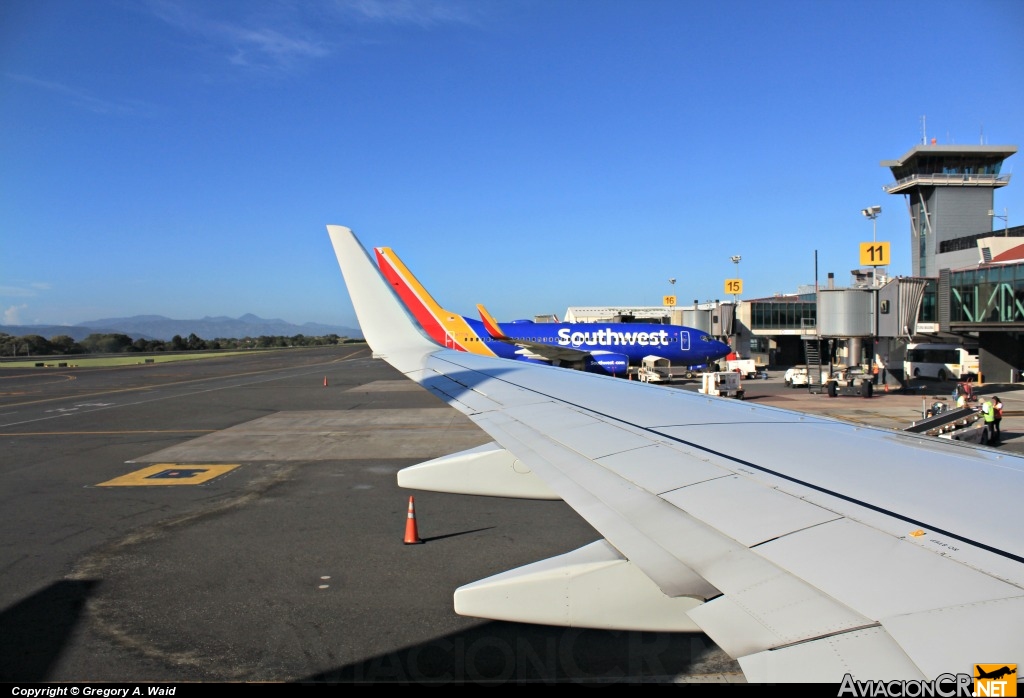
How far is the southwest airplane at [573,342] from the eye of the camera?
109 feet

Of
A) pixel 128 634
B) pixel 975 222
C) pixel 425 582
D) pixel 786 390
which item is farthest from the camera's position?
pixel 975 222

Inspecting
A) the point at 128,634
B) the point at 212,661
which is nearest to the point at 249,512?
the point at 128,634

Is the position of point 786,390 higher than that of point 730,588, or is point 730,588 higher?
point 730,588

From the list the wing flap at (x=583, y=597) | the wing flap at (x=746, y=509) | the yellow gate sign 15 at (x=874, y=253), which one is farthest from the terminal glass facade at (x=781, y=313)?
the wing flap at (x=746, y=509)

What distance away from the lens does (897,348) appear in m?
41.6

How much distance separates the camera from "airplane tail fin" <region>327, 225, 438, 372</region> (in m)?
8.73

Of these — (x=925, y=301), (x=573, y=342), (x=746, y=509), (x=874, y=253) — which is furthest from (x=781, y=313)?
(x=746, y=509)

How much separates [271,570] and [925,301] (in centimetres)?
3582

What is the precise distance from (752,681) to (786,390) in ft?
112

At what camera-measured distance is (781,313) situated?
50.3 metres

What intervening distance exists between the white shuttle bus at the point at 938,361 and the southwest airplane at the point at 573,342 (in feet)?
39.9

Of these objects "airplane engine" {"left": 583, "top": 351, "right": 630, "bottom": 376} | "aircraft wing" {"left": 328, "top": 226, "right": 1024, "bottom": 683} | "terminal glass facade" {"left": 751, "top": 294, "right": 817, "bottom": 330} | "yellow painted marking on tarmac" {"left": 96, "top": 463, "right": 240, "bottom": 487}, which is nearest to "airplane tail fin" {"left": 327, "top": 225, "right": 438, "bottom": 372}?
"aircraft wing" {"left": 328, "top": 226, "right": 1024, "bottom": 683}

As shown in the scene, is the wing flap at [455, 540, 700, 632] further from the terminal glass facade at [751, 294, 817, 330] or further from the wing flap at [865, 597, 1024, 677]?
the terminal glass facade at [751, 294, 817, 330]

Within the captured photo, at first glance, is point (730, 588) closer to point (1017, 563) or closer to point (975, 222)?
point (1017, 563)
